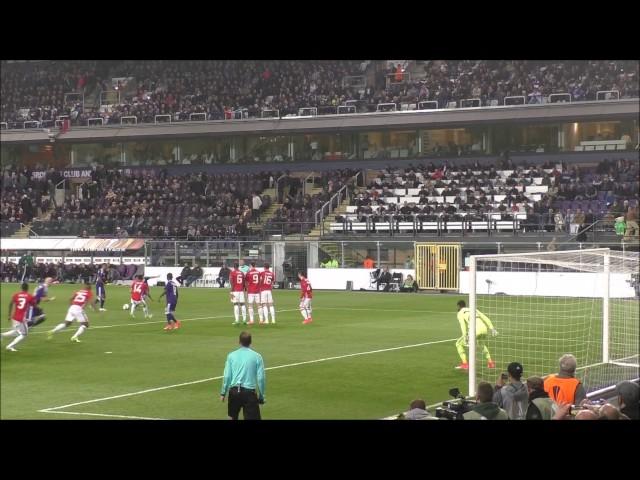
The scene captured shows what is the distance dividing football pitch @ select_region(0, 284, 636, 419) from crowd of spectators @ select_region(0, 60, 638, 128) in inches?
359

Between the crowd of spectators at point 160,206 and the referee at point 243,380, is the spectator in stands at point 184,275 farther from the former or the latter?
the referee at point 243,380

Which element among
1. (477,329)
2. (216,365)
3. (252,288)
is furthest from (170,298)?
(477,329)

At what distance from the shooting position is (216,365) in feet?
65.6

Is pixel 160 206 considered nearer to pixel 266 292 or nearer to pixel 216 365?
pixel 266 292

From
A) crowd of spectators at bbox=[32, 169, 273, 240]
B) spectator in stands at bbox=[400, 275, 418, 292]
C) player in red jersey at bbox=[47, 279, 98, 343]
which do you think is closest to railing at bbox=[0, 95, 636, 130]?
crowd of spectators at bbox=[32, 169, 273, 240]

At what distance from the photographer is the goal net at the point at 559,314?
Answer: 1855 cm

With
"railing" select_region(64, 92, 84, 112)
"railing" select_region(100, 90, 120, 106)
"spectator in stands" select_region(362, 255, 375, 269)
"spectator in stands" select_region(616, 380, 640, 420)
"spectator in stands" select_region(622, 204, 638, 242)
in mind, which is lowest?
"spectator in stands" select_region(616, 380, 640, 420)

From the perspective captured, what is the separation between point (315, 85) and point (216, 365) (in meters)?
31.3

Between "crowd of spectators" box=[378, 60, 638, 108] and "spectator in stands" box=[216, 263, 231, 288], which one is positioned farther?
"crowd of spectators" box=[378, 60, 638, 108]

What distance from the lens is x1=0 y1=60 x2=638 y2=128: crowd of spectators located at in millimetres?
37656

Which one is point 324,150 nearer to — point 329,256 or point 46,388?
point 329,256

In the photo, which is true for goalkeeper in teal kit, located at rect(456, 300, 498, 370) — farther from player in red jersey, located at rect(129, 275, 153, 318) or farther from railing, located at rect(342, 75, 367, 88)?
railing, located at rect(342, 75, 367, 88)
